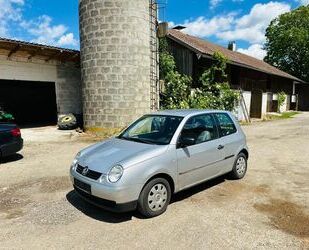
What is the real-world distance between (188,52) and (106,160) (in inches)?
597

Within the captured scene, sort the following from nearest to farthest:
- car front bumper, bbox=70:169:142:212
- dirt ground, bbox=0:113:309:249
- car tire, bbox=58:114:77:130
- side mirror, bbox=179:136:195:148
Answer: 1. dirt ground, bbox=0:113:309:249
2. car front bumper, bbox=70:169:142:212
3. side mirror, bbox=179:136:195:148
4. car tire, bbox=58:114:77:130

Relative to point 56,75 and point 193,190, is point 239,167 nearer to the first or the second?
point 193,190

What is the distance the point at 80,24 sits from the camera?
597 inches

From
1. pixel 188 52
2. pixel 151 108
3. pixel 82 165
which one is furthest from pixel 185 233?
pixel 188 52

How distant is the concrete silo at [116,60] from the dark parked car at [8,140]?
570cm

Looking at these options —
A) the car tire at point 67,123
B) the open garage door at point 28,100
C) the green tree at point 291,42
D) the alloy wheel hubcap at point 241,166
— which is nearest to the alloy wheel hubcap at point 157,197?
the alloy wheel hubcap at point 241,166

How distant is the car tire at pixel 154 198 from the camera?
15.6ft

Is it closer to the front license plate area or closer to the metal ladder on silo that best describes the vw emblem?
the front license plate area

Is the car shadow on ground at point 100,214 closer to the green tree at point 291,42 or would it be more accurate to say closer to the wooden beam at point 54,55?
the wooden beam at point 54,55

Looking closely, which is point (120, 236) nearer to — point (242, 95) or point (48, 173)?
point (48, 173)

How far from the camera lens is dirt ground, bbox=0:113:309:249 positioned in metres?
4.21

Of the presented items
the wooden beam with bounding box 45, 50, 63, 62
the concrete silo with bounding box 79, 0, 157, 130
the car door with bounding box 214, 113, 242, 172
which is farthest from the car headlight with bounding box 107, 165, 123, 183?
the wooden beam with bounding box 45, 50, 63, 62

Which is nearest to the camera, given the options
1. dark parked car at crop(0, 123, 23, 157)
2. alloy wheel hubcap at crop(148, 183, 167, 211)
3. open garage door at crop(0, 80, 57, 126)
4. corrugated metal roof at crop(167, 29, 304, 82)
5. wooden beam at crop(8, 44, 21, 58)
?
alloy wheel hubcap at crop(148, 183, 167, 211)

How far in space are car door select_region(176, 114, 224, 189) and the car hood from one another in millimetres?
485
